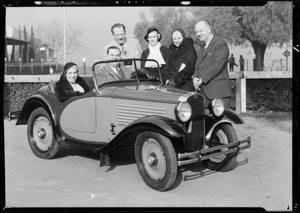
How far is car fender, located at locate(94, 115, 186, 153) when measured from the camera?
→ 12.4ft

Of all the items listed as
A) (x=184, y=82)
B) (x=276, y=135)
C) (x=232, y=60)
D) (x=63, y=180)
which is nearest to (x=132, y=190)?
(x=63, y=180)

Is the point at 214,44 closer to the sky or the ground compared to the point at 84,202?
closer to the sky

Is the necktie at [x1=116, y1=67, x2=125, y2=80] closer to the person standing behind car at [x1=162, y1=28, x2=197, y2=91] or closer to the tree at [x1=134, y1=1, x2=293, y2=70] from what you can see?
the person standing behind car at [x1=162, y1=28, x2=197, y2=91]

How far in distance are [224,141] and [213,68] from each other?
0.94 meters

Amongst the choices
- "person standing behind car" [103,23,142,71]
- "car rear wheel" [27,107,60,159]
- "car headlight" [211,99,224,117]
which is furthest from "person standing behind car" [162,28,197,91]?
"car rear wheel" [27,107,60,159]

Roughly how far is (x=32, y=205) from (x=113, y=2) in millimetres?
2032

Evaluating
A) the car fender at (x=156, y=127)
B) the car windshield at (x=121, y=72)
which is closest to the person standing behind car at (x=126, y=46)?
the car windshield at (x=121, y=72)

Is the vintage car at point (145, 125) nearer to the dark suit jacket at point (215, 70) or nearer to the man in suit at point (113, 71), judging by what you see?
the man in suit at point (113, 71)

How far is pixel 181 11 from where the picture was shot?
3.63 meters

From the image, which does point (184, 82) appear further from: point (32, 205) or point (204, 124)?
point (32, 205)

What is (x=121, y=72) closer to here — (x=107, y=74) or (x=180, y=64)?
(x=107, y=74)

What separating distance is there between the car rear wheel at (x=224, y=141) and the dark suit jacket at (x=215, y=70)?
1.56 feet

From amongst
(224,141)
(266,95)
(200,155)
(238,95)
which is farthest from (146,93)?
(266,95)

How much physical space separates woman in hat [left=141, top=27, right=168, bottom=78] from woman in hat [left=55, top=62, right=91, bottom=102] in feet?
2.92
